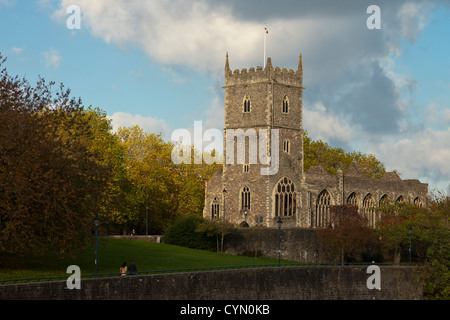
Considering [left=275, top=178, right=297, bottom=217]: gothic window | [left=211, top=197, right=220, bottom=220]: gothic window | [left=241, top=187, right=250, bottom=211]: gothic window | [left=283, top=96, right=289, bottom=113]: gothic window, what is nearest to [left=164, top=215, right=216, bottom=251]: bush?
[left=241, top=187, right=250, bottom=211]: gothic window

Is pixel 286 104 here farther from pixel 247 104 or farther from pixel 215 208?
pixel 215 208

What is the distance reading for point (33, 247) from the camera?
39031 millimetres

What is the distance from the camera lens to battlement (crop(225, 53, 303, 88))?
76.1 meters

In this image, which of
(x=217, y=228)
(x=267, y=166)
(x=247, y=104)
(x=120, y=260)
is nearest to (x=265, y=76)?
(x=247, y=104)

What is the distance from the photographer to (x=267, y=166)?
75.4 meters

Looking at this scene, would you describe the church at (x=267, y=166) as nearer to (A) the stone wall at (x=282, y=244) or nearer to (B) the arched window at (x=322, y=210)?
(B) the arched window at (x=322, y=210)

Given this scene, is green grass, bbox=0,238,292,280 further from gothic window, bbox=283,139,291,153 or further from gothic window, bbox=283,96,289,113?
gothic window, bbox=283,96,289,113

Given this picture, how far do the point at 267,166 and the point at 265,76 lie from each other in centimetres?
834

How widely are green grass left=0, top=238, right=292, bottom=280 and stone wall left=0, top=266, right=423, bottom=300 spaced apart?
182 inches

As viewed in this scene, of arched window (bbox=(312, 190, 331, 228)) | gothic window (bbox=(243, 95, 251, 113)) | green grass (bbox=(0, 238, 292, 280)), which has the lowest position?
green grass (bbox=(0, 238, 292, 280))

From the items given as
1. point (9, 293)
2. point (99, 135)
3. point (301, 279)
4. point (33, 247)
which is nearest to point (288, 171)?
point (99, 135)

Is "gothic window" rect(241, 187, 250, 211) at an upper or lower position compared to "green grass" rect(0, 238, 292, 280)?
upper

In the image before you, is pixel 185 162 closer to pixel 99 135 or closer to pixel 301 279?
pixel 99 135
